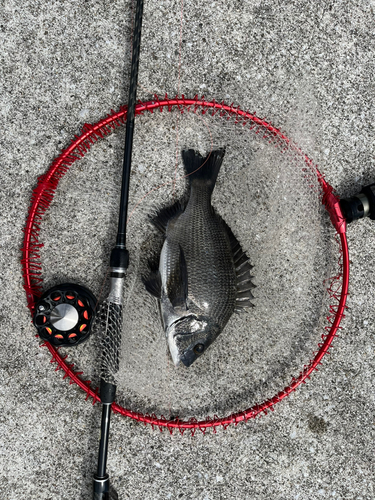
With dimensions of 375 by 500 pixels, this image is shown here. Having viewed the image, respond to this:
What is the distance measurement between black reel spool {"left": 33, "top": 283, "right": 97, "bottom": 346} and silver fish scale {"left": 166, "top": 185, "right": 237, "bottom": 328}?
46cm

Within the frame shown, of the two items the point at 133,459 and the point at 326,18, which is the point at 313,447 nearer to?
the point at 133,459

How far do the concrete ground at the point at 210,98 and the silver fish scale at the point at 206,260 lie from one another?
0.55 meters

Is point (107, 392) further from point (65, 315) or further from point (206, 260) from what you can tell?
point (206, 260)

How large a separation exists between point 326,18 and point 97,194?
1.55 m

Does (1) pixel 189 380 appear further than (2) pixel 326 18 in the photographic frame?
No

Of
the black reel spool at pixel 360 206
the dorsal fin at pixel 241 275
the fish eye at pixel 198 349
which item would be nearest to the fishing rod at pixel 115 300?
the fish eye at pixel 198 349

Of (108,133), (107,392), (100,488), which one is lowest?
(100,488)

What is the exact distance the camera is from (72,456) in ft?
6.76

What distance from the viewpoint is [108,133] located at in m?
2.01

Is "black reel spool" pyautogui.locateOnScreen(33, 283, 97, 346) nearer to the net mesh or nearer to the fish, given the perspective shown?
the net mesh

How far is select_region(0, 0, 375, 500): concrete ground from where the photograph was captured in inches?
80.2

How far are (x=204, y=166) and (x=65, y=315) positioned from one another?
3.19 ft

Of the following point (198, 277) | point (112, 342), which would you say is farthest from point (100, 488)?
point (198, 277)

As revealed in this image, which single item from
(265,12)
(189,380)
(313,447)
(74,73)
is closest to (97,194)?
(74,73)
